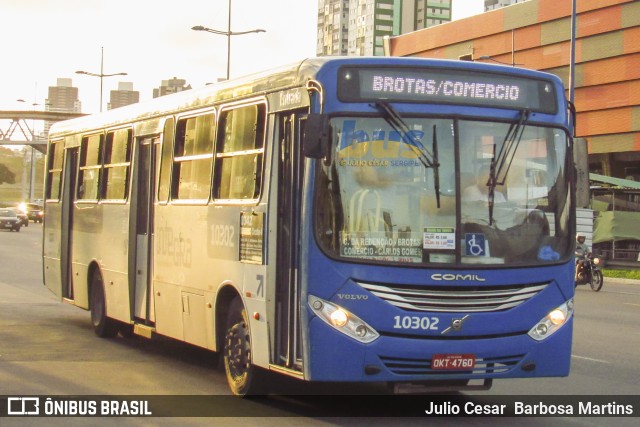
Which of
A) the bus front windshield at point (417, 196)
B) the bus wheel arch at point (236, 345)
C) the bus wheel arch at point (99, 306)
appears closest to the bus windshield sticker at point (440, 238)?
the bus front windshield at point (417, 196)

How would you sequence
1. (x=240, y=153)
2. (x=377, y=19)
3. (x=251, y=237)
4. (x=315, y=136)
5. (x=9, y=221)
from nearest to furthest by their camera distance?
(x=315, y=136), (x=251, y=237), (x=240, y=153), (x=9, y=221), (x=377, y=19)

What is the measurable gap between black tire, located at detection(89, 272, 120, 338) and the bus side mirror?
6805 millimetres

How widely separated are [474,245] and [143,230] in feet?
17.8

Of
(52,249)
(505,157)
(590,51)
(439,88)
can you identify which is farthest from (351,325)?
(590,51)

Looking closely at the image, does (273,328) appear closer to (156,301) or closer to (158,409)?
(158,409)

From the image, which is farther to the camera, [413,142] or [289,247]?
[289,247]

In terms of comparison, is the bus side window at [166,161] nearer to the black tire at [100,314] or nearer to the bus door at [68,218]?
the black tire at [100,314]

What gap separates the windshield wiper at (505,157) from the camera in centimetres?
936

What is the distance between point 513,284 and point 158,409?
3008 mm

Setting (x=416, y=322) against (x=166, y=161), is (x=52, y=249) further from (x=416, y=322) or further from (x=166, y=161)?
(x=416, y=322)

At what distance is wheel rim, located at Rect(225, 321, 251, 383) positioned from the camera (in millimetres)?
10234

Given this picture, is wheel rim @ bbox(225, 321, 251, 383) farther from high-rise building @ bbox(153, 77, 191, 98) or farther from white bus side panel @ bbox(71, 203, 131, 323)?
high-rise building @ bbox(153, 77, 191, 98)

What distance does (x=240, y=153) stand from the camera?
35.3 feet

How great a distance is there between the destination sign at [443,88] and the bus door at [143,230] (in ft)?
14.8
